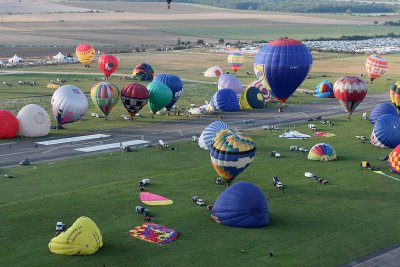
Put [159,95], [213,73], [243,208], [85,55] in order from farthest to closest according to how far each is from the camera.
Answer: [85,55], [213,73], [159,95], [243,208]

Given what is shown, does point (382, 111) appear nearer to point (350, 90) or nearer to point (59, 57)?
point (350, 90)

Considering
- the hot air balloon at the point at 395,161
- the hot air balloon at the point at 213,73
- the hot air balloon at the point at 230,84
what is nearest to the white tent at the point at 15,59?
the hot air balloon at the point at 213,73

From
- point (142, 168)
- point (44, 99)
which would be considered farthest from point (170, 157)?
point (44, 99)

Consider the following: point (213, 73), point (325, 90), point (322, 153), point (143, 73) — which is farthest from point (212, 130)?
point (213, 73)

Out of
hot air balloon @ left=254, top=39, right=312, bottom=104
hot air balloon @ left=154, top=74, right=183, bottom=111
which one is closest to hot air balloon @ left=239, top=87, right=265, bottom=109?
hot air balloon @ left=254, top=39, right=312, bottom=104

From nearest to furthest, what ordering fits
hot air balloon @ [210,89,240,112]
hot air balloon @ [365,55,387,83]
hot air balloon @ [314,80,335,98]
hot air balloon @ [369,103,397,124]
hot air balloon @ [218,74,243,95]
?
hot air balloon @ [369,103,397,124], hot air balloon @ [210,89,240,112], hot air balloon @ [218,74,243,95], hot air balloon @ [314,80,335,98], hot air balloon @ [365,55,387,83]

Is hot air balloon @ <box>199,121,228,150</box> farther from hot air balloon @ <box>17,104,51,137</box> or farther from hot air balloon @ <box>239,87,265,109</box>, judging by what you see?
hot air balloon @ <box>239,87,265,109</box>
